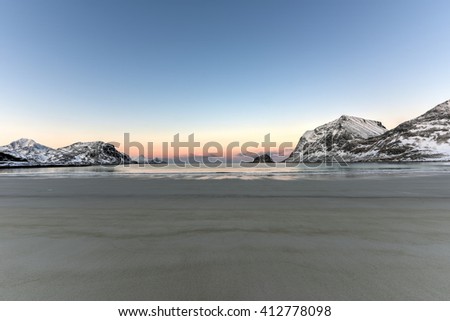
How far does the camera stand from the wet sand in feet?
14.1

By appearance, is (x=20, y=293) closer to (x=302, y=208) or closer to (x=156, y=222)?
(x=156, y=222)

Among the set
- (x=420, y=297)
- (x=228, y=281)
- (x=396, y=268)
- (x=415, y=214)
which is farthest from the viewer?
(x=415, y=214)

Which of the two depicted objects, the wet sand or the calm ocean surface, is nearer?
the wet sand

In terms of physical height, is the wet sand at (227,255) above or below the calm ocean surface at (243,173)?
above

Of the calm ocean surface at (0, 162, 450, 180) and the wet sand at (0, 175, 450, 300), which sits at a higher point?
the wet sand at (0, 175, 450, 300)

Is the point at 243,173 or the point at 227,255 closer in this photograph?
the point at 227,255

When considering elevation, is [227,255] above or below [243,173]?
above

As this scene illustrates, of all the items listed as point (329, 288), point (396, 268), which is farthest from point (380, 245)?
point (329, 288)

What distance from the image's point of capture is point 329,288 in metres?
4.31

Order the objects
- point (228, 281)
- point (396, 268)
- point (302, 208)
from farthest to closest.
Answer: point (302, 208), point (396, 268), point (228, 281)

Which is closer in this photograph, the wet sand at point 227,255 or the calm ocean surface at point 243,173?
the wet sand at point 227,255

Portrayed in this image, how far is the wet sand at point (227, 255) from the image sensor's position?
14.1 ft

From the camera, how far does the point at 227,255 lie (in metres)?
5.99
